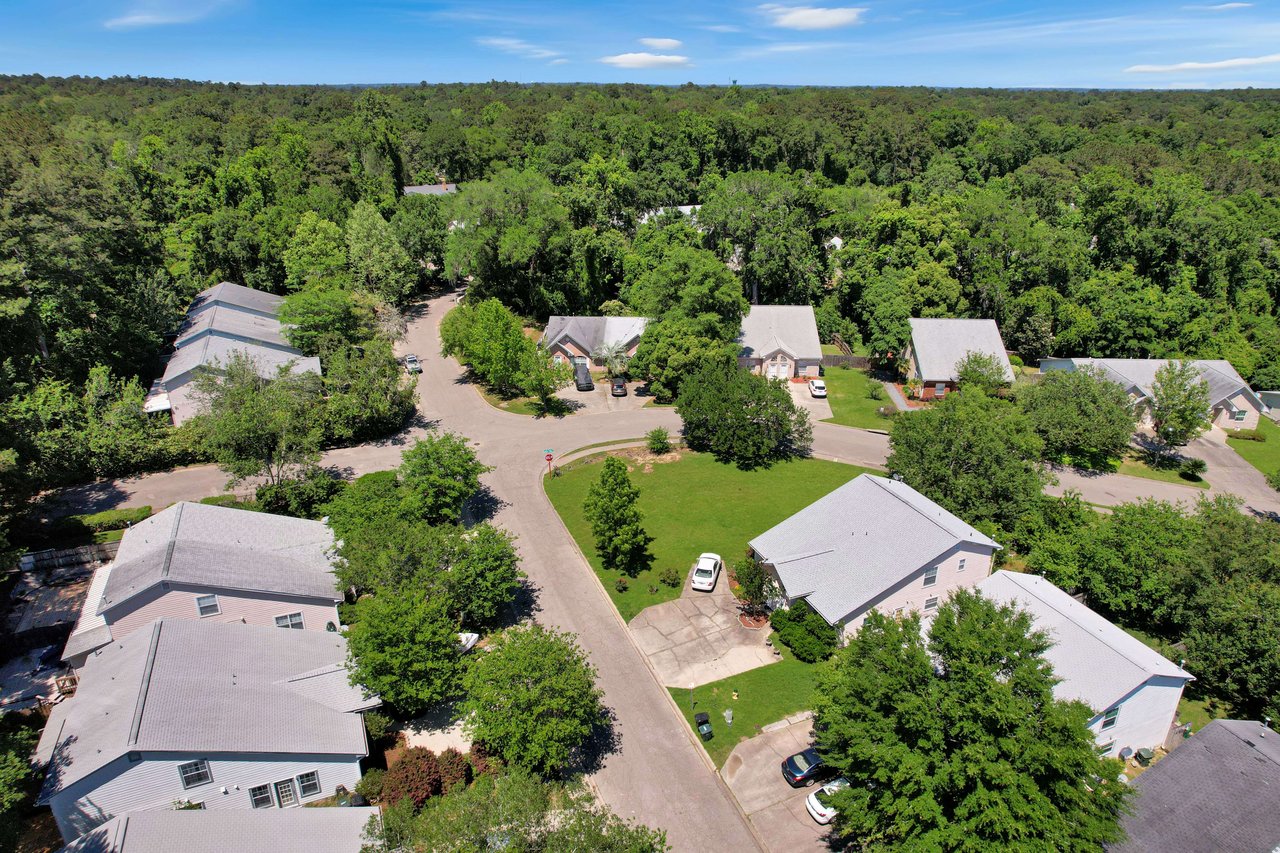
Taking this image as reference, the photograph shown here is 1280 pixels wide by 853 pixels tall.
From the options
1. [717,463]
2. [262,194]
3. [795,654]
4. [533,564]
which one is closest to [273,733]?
[533,564]

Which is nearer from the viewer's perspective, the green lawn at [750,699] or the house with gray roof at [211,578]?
the green lawn at [750,699]

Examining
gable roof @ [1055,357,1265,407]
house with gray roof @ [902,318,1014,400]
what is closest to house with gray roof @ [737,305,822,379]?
house with gray roof @ [902,318,1014,400]

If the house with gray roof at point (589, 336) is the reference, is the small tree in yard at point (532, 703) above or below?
below

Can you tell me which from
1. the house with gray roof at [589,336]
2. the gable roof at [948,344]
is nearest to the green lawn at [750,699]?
the gable roof at [948,344]

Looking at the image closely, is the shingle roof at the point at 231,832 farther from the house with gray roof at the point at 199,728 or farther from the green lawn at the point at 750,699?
the green lawn at the point at 750,699

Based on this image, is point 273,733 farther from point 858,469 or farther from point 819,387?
point 819,387

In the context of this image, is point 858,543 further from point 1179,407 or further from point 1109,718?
point 1179,407

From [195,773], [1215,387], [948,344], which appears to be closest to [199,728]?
[195,773]
